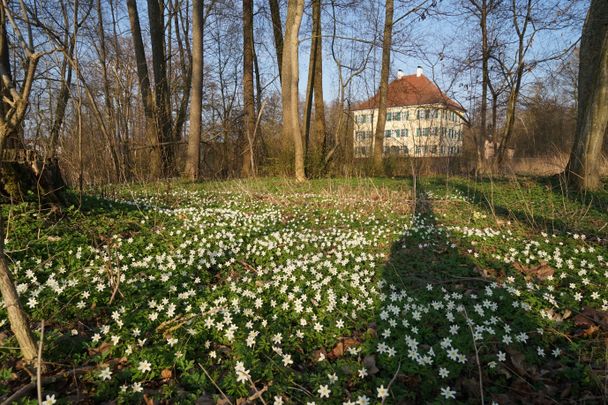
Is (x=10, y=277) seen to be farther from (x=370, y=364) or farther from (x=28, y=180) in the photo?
(x=28, y=180)

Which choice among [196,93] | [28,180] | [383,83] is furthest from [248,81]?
[28,180]

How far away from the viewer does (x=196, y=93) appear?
13.5 metres

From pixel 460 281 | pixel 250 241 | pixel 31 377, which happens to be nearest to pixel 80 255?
pixel 31 377

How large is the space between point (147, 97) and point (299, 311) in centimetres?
1260

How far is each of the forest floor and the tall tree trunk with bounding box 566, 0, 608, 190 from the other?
3.51 m

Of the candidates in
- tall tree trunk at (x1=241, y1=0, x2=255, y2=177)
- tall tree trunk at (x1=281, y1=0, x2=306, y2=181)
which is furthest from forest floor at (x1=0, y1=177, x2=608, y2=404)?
tall tree trunk at (x1=241, y1=0, x2=255, y2=177)

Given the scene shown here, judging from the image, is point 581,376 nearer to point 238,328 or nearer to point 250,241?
point 238,328

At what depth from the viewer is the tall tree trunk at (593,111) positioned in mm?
7676

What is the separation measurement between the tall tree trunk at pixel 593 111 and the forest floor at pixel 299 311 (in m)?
3.51

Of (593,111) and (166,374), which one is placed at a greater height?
(593,111)

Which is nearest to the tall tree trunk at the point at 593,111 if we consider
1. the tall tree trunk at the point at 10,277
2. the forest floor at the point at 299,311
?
the forest floor at the point at 299,311

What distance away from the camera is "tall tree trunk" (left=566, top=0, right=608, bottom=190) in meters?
7.68

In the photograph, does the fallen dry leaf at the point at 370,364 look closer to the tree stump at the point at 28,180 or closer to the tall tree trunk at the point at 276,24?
the tree stump at the point at 28,180

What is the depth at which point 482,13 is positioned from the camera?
19.2 metres
